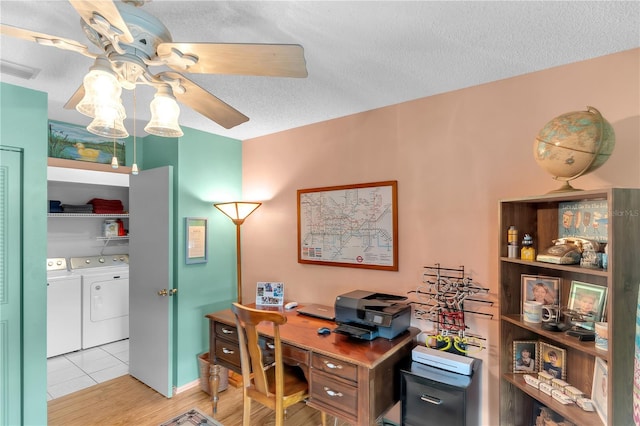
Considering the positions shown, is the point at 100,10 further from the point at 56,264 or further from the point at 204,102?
the point at 56,264

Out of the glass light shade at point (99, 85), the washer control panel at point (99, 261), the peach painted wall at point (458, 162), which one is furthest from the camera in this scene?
the washer control panel at point (99, 261)

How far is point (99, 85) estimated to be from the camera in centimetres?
101

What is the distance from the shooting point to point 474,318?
1989mm

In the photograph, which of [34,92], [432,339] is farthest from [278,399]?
[34,92]

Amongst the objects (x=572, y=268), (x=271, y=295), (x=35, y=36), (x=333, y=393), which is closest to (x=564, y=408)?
(x=572, y=268)

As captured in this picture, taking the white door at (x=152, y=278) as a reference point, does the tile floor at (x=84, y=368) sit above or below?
below

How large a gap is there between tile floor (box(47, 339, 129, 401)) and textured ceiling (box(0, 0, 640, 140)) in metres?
2.49

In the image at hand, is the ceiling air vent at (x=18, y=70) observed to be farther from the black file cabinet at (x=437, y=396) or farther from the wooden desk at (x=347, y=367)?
the black file cabinet at (x=437, y=396)

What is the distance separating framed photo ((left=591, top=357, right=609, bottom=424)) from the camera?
1.32 metres

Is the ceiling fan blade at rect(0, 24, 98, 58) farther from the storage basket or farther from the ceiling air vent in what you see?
the storage basket

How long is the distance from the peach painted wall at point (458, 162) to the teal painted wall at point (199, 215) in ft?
2.11

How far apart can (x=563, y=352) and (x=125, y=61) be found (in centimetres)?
226

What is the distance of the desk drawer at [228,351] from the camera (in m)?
2.33

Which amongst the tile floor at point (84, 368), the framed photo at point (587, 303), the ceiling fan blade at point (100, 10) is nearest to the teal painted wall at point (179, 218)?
the tile floor at point (84, 368)
